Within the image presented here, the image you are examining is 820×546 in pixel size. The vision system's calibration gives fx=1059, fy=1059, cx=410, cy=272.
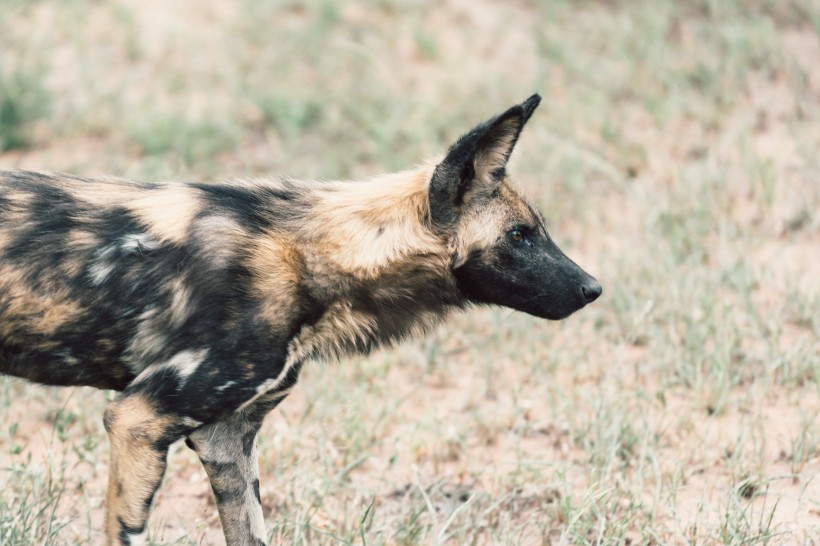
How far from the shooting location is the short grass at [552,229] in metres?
3.79

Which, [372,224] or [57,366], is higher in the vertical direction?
[372,224]

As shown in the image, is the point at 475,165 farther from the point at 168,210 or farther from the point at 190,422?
the point at 190,422

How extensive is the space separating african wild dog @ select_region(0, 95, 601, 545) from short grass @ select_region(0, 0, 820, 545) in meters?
0.50

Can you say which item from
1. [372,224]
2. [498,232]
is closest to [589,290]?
[498,232]

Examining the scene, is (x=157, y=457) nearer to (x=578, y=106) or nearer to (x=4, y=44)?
(x=578, y=106)

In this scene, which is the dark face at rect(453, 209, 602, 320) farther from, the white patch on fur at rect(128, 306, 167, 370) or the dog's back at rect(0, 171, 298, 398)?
the white patch on fur at rect(128, 306, 167, 370)

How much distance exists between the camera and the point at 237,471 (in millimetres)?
3330

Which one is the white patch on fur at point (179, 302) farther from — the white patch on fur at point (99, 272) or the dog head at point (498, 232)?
the dog head at point (498, 232)

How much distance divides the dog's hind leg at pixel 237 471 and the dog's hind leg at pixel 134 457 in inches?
14.5

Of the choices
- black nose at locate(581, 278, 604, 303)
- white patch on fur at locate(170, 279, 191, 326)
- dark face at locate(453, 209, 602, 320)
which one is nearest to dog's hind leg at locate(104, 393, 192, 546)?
white patch on fur at locate(170, 279, 191, 326)

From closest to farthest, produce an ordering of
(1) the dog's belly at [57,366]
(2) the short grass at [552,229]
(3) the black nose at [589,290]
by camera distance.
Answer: (1) the dog's belly at [57,366]
(3) the black nose at [589,290]
(2) the short grass at [552,229]

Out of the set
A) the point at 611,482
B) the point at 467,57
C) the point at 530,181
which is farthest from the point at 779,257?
the point at 467,57

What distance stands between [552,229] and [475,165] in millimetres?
3045

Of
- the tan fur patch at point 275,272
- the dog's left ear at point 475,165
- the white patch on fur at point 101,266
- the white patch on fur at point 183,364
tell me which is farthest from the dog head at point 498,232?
the white patch on fur at point 101,266
